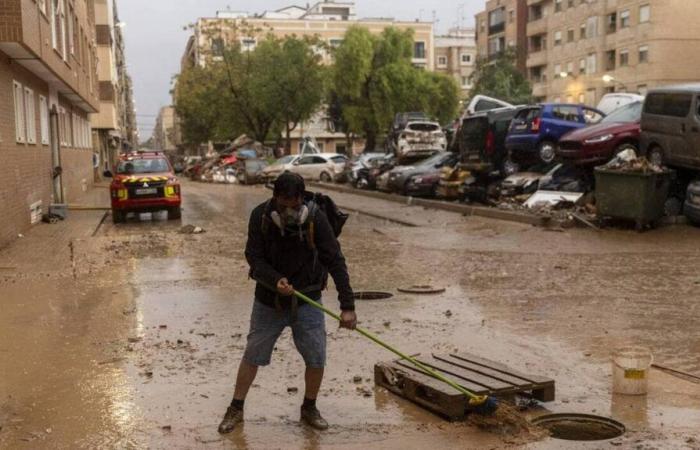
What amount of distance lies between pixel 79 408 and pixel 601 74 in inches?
2208

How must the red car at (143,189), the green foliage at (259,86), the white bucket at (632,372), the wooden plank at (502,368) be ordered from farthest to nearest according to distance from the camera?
1. the green foliage at (259,86)
2. the red car at (143,189)
3. the white bucket at (632,372)
4. the wooden plank at (502,368)

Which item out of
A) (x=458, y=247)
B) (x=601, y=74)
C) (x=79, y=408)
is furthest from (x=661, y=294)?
(x=601, y=74)

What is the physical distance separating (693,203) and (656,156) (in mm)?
1607

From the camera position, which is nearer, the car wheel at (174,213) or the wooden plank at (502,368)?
the wooden plank at (502,368)

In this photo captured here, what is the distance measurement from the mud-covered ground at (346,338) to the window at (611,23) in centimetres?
4433

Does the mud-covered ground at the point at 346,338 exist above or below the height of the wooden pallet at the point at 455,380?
below

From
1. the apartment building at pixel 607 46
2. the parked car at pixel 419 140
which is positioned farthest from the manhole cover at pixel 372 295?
the apartment building at pixel 607 46

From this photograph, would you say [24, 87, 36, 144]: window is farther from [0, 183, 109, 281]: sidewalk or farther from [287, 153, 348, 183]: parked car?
[287, 153, 348, 183]: parked car

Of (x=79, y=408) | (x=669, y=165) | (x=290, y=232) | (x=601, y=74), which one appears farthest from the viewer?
(x=601, y=74)

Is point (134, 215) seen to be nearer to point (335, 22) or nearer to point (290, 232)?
point (290, 232)

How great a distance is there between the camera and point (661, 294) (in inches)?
375

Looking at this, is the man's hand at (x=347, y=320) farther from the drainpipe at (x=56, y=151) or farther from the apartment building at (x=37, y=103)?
the drainpipe at (x=56, y=151)

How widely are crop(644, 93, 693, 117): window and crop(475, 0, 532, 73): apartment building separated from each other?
52288 millimetres

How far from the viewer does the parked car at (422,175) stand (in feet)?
83.4
